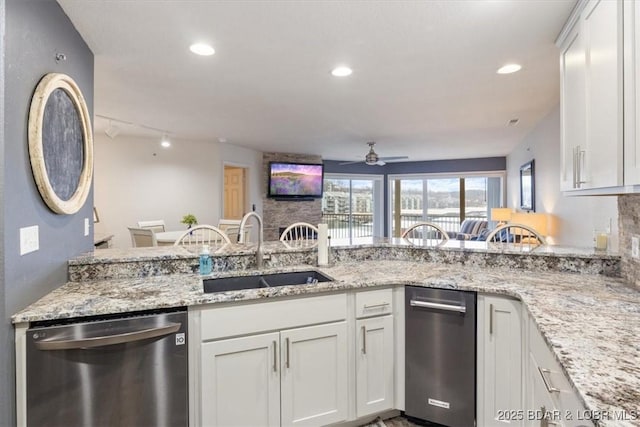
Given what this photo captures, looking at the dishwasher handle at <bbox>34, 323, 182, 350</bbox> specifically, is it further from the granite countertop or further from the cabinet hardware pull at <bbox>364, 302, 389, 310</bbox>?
the cabinet hardware pull at <bbox>364, 302, 389, 310</bbox>

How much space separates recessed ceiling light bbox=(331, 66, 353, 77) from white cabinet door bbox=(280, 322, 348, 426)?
1942 millimetres

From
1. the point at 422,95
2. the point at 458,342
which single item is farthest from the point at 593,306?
the point at 422,95

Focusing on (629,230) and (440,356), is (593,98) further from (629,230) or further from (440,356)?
(440,356)

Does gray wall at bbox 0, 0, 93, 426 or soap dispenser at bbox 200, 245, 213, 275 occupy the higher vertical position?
gray wall at bbox 0, 0, 93, 426

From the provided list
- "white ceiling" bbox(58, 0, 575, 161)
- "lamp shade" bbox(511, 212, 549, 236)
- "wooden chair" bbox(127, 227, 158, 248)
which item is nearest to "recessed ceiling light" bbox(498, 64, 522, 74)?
"white ceiling" bbox(58, 0, 575, 161)

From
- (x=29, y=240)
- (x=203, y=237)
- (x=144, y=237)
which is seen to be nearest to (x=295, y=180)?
(x=144, y=237)

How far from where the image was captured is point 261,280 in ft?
7.45

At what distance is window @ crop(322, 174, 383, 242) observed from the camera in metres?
9.33

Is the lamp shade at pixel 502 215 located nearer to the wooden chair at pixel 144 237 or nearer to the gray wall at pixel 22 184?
the wooden chair at pixel 144 237

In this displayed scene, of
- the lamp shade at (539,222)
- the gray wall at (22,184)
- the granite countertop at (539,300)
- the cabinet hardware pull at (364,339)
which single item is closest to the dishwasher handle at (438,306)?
the granite countertop at (539,300)

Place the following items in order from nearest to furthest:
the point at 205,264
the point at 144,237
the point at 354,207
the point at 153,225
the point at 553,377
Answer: the point at 553,377, the point at 205,264, the point at 144,237, the point at 153,225, the point at 354,207

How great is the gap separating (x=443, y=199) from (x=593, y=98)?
7.86 meters

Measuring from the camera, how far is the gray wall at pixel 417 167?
27.2 ft

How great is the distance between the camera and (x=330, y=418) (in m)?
1.96
